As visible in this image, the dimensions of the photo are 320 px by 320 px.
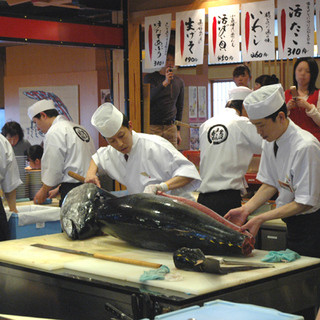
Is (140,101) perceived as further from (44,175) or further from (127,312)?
(127,312)

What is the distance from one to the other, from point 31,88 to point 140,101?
3923mm

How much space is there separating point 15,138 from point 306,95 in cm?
440

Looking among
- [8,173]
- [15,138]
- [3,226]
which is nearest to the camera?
[3,226]

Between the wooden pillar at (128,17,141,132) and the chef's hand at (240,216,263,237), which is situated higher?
the wooden pillar at (128,17,141,132)

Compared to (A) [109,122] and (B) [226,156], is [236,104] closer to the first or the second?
(B) [226,156]

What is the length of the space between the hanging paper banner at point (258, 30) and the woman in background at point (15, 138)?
3600 mm

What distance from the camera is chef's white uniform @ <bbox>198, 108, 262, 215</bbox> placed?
5.13 m

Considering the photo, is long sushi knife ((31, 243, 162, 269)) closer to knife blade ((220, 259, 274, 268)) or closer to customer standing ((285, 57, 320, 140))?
knife blade ((220, 259, 274, 268))

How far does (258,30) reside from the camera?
612 cm

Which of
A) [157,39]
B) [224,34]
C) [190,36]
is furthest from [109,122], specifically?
[157,39]

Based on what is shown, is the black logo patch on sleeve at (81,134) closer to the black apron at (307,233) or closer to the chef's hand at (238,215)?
the chef's hand at (238,215)

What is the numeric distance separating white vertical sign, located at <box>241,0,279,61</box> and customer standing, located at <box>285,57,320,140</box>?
690 millimetres

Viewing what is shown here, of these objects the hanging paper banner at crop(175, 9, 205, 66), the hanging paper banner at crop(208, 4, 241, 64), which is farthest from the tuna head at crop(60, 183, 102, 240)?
the hanging paper banner at crop(175, 9, 205, 66)

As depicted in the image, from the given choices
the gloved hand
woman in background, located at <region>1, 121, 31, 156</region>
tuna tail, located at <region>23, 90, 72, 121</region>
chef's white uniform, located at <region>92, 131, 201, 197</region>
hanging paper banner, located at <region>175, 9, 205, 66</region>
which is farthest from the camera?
tuna tail, located at <region>23, 90, 72, 121</region>
